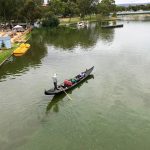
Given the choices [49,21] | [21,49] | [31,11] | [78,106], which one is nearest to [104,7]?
[49,21]

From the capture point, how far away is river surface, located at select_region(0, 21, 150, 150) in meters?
23.2

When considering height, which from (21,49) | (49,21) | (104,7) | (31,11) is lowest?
(21,49)

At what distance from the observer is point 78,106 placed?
29531 mm

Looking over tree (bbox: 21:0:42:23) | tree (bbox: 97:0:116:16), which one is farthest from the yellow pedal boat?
tree (bbox: 97:0:116:16)

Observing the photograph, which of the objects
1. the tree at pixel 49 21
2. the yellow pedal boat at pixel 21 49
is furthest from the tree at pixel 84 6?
the yellow pedal boat at pixel 21 49

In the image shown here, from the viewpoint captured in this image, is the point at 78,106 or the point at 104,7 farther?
the point at 104,7

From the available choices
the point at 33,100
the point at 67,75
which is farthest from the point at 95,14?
the point at 33,100

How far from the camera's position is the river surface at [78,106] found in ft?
76.2

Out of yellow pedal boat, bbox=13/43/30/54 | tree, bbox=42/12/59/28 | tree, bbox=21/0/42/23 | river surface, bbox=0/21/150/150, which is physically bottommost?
river surface, bbox=0/21/150/150

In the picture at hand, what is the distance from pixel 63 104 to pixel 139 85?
10.6 meters

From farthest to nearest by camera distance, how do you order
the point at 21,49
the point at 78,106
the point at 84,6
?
1. the point at 84,6
2. the point at 21,49
3. the point at 78,106

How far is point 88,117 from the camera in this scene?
2694cm

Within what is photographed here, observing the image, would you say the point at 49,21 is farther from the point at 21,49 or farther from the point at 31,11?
the point at 21,49

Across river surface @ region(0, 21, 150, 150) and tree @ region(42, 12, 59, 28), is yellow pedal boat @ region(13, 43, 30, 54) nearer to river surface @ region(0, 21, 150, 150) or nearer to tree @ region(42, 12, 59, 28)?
river surface @ region(0, 21, 150, 150)
